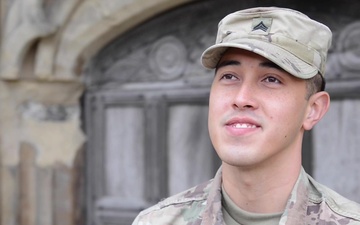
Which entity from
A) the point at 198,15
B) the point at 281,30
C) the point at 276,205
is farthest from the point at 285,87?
the point at 198,15

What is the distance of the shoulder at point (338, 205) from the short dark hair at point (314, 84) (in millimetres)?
193

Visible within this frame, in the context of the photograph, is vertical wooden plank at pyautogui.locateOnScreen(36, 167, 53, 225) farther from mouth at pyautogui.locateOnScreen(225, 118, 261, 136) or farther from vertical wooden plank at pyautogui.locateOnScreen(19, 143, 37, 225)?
mouth at pyautogui.locateOnScreen(225, 118, 261, 136)

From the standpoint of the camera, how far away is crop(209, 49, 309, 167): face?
3.50 feet

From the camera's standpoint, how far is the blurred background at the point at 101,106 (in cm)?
234

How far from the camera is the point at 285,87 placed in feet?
3.55

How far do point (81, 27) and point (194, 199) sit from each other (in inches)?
51.2

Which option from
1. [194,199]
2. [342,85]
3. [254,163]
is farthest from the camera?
[342,85]

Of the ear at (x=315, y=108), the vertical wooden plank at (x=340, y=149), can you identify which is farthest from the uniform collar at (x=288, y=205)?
the vertical wooden plank at (x=340, y=149)

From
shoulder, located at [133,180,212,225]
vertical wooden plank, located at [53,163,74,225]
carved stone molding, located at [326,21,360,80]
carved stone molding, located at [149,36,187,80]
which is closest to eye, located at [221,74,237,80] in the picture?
shoulder, located at [133,180,212,225]

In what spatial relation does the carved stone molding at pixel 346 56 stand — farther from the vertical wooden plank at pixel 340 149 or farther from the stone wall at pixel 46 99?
the stone wall at pixel 46 99

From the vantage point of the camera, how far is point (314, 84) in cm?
113

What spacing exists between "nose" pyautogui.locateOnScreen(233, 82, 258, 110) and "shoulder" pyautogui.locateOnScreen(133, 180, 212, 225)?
0.86 feet

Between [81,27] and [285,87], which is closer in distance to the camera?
[285,87]

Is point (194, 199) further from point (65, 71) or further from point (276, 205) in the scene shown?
point (65, 71)
